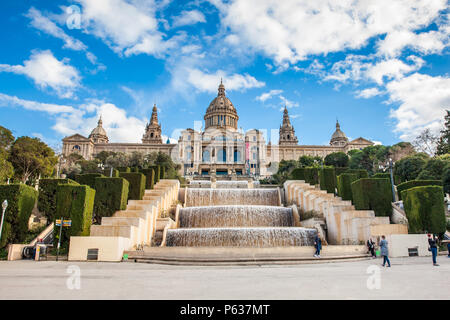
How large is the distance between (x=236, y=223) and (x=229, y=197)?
6.10 m

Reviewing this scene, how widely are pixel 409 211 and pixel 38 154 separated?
3880cm

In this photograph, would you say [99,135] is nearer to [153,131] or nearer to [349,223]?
[153,131]

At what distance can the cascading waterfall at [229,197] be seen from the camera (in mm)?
25359

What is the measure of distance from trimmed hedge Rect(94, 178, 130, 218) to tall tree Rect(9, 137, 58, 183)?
77.3 feet

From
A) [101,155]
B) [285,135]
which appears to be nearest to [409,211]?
[101,155]

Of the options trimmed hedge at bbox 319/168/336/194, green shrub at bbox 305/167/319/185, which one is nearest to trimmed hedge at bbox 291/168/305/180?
green shrub at bbox 305/167/319/185

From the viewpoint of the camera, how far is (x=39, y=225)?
1739 cm

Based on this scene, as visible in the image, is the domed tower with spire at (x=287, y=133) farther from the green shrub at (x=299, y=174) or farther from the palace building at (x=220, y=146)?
the green shrub at (x=299, y=174)

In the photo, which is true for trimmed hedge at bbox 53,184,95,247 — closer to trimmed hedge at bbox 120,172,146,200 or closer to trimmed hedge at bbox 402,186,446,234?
trimmed hedge at bbox 120,172,146,200

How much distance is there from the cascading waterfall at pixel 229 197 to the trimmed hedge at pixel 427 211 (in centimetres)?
1228

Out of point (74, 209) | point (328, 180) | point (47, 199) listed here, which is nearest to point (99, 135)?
point (47, 199)

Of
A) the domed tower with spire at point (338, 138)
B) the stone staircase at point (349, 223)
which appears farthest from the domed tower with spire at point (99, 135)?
the stone staircase at point (349, 223)

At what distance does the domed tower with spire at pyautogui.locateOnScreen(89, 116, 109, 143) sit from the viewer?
103 m
